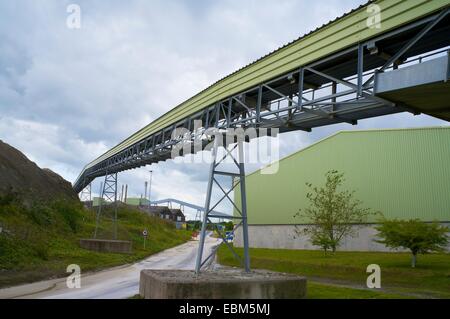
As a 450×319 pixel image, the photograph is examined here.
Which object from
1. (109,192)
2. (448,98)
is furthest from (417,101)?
(109,192)

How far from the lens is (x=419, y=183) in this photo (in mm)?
30125

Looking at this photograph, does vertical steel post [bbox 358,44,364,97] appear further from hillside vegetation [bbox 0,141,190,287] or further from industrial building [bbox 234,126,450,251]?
industrial building [bbox 234,126,450,251]

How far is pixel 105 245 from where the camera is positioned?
31.5 m

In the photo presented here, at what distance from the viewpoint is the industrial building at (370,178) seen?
29609 millimetres

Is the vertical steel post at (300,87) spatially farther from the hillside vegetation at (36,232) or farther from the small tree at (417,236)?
the hillside vegetation at (36,232)

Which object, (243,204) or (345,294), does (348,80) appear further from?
(345,294)

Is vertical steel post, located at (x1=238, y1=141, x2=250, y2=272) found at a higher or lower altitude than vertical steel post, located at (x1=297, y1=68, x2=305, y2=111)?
lower

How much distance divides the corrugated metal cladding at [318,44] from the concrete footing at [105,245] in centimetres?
1754

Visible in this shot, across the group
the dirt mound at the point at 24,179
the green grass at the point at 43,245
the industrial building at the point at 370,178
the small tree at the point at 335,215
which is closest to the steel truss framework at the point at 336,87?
the green grass at the point at 43,245

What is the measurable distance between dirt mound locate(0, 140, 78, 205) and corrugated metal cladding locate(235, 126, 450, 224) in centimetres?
2341

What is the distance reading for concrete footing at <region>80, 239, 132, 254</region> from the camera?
3069 centimetres

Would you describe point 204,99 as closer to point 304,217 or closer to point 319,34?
point 319,34

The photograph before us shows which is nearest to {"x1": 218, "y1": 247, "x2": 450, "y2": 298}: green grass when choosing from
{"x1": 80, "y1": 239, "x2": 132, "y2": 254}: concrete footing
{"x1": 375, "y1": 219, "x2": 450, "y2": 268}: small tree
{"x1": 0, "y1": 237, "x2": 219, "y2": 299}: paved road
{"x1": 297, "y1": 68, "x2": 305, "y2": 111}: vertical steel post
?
{"x1": 375, "y1": 219, "x2": 450, "y2": 268}: small tree
